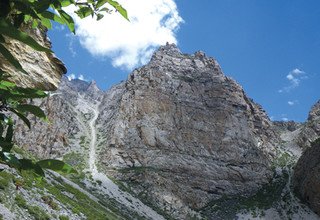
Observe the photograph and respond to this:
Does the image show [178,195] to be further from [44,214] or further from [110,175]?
[44,214]

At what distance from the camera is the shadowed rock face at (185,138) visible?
108m

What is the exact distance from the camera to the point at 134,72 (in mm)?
141750

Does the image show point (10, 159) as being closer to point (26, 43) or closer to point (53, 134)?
point (26, 43)

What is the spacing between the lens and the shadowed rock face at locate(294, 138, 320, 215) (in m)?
102

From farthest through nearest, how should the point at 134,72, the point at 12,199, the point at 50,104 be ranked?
the point at 134,72 → the point at 50,104 → the point at 12,199

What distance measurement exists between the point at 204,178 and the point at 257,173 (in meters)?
19.3

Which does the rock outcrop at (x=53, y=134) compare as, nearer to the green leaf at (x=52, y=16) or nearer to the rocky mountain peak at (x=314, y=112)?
the green leaf at (x=52, y=16)

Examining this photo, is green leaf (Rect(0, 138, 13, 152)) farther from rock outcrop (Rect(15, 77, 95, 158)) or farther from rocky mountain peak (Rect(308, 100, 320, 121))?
rocky mountain peak (Rect(308, 100, 320, 121))

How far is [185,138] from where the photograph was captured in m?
125

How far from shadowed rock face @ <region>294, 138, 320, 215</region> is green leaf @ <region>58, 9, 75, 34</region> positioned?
4225 inches

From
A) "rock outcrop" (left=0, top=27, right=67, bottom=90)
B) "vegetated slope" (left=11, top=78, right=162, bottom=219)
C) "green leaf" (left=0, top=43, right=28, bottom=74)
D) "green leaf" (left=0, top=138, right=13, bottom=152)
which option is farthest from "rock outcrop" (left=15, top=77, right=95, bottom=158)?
"green leaf" (left=0, top=43, right=28, bottom=74)

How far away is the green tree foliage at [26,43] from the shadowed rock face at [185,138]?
3706 inches

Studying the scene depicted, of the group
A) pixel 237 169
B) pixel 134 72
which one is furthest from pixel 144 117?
pixel 237 169

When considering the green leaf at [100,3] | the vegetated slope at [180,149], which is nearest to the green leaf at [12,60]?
the green leaf at [100,3]
